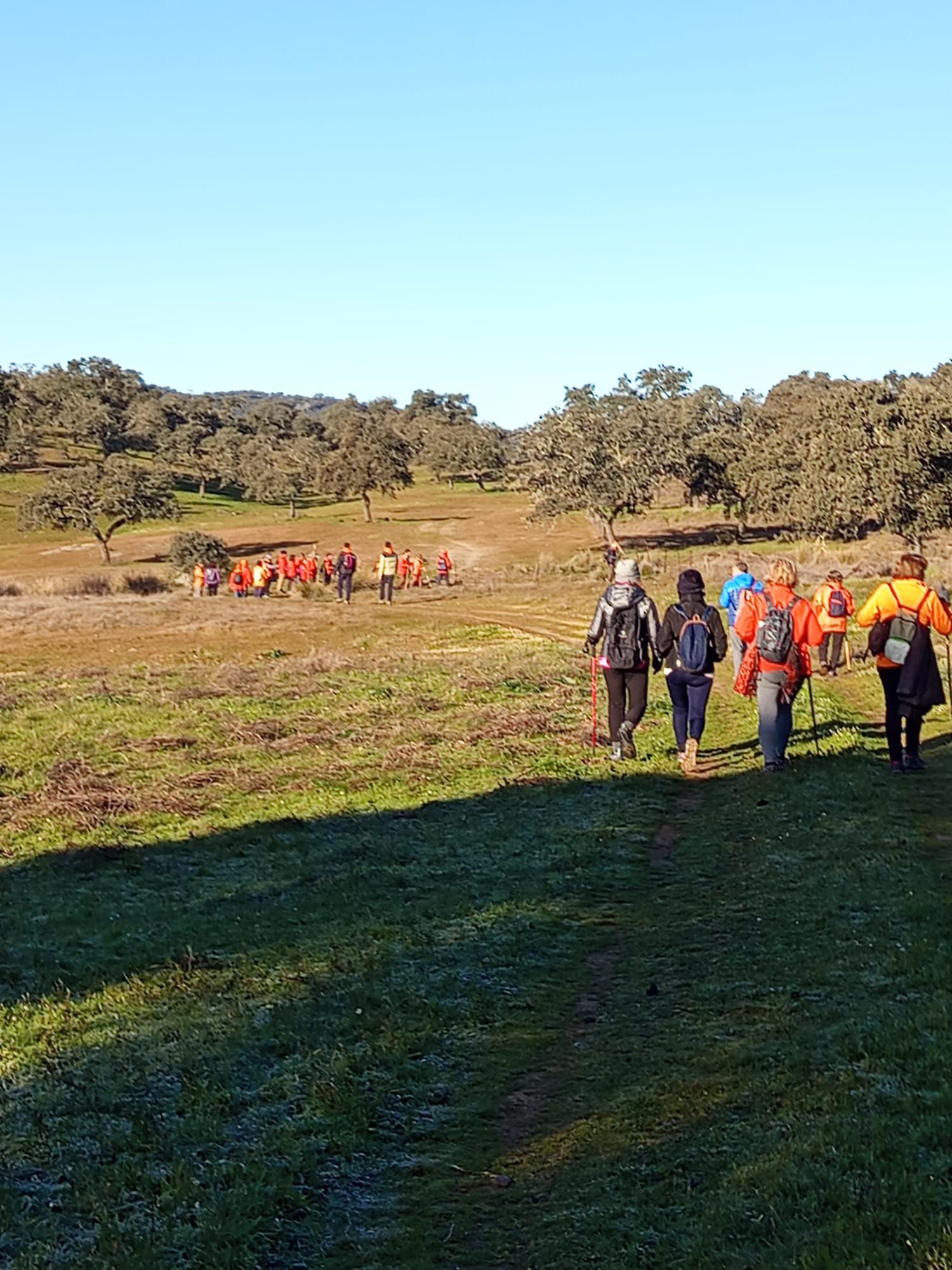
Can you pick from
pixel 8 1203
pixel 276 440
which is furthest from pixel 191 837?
pixel 276 440

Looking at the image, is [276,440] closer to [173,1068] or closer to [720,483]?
[720,483]

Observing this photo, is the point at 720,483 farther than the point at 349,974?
Yes

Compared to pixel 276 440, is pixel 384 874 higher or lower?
lower

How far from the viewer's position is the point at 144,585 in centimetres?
5288

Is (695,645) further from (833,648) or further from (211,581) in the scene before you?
(211,581)

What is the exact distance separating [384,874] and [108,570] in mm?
52657

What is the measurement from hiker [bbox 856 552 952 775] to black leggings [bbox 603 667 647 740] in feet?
7.84

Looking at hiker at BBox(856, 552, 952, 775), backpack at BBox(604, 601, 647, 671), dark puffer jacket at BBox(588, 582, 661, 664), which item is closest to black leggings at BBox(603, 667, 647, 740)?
backpack at BBox(604, 601, 647, 671)

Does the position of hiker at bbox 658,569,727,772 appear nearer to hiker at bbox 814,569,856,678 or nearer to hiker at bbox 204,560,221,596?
hiker at bbox 814,569,856,678

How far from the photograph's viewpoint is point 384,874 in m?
10.6

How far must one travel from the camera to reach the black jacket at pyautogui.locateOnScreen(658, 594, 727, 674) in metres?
13.7

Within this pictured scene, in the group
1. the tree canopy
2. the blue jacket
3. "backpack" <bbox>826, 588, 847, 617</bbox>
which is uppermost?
the tree canopy

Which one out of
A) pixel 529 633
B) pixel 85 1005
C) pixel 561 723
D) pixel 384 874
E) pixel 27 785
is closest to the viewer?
pixel 85 1005

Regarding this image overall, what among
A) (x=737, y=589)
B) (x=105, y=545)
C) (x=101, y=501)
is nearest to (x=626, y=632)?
(x=737, y=589)
